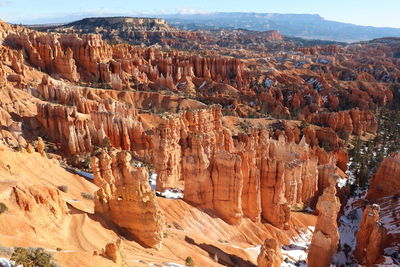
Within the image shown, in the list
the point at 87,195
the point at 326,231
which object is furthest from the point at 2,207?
the point at 326,231

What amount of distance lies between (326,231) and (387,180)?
60.7 ft

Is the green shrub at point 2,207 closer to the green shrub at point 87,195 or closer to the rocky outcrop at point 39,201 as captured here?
the rocky outcrop at point 39,201

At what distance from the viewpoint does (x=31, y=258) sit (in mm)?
9469

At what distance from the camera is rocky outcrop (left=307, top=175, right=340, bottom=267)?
21.8m

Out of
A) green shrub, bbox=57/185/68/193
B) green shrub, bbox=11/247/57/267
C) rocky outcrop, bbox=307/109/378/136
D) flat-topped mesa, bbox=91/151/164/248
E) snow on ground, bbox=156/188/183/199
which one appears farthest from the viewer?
rocky outcrop, bbox=307/109/378/136

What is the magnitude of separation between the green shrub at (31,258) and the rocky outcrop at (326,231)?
1713 centimetres

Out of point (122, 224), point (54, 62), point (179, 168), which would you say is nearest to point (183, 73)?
point (54, 62)

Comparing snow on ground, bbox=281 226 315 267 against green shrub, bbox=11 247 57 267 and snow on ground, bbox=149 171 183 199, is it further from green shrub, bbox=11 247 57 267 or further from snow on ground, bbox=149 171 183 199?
green shrub, bbox=11 247 57 267

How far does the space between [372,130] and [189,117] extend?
154 ft

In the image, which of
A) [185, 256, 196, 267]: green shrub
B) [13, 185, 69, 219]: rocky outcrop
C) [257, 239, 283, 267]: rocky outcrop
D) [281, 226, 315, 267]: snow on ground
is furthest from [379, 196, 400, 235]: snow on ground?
[13, 185, 69, 219]: rocky outcrop

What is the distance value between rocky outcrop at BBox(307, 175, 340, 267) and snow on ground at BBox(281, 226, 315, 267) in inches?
79.1

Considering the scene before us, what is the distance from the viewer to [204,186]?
84.6 feet

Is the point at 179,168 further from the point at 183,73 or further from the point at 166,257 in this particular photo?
the point at 183,73

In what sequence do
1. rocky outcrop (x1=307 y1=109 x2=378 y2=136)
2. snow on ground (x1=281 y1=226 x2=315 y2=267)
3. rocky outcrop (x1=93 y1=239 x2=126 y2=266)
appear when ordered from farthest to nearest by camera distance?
rocky outcrop (x1=307 y1=109 x2=378 y2=136) < snow on ground (x1=281 y1=226 x2=315 y2=267) < rocky outcrop (x1=93 y1=239 x2=126 y2=266)
